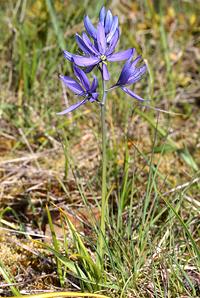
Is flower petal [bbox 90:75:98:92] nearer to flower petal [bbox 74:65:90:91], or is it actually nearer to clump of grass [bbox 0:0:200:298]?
flower petal [bbox 74:65:90:91]

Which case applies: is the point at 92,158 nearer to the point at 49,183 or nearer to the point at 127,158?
the point at 49,183

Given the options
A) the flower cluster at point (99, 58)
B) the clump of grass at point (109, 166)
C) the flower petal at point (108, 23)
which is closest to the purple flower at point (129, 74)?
the flower cluster at point (99, 58)

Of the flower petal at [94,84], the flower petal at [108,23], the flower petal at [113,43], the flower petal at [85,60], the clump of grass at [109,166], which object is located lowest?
the clump of grass at [109,166]

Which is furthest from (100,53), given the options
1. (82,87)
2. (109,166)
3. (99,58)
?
(109,166)

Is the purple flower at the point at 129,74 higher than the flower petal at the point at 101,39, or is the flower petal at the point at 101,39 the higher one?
the flower petal at the point at 101,39

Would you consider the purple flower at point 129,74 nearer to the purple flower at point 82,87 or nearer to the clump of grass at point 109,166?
the purple flower at point 82,87

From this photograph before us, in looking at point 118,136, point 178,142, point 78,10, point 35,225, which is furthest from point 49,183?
point 78,10

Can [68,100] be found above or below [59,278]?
above
